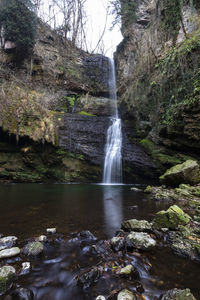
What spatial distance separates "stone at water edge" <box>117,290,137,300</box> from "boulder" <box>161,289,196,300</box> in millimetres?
260

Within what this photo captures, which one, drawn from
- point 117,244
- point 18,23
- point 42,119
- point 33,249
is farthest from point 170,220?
point 18,23

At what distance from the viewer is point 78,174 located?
1049cm

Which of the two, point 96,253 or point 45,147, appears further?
point 45,147

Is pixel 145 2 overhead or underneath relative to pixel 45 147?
overhead

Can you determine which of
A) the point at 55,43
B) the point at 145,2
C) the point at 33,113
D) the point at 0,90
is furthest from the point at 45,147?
the point at 145,2

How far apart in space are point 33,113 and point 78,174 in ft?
16.8

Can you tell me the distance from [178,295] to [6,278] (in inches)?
60.0

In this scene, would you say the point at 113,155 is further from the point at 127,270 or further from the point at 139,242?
the point at 127,270

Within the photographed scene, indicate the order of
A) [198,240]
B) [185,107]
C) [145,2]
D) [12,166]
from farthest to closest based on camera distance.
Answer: [145,2] < [12,166] < [185,107] < [198,240]

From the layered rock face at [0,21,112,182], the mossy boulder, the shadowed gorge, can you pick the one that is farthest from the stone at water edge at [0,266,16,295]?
the layered rock face at [0,21,112,182]

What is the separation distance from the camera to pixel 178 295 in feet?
4.13

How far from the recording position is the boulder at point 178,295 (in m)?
1.21

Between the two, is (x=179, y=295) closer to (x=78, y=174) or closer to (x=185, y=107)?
(x=185, y=107)

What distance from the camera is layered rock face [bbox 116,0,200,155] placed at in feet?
25.8
